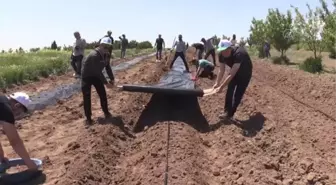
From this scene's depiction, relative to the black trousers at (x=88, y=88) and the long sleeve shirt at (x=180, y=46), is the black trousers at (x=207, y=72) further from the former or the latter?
the black trousers at (x=88, y=88)

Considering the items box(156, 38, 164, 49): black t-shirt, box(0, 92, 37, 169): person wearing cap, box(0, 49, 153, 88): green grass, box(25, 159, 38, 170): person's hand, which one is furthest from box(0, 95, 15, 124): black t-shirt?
box(156, 38, 164, 49): black t-shirt

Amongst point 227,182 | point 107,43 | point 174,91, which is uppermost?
point 107,43

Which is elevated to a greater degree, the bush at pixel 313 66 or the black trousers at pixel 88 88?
the black trousers at pixel 88 88

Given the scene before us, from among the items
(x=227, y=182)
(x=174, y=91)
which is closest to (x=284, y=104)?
(x=174, y=91)

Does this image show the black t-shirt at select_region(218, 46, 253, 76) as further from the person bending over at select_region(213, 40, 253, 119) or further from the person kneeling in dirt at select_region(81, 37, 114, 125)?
the person kneeling in dirt at select_region(81, 37, 114, 125)

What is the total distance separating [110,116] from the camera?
8.30 metres

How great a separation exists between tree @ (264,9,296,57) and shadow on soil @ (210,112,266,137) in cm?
2798

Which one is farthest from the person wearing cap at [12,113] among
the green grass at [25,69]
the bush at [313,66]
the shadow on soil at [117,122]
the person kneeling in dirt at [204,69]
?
the bush at [313,66]

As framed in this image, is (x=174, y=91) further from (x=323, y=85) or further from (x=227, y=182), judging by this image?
(x=323, y=85)

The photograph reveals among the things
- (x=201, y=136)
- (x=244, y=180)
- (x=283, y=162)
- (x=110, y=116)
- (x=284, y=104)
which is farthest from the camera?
(x=284, y=104)

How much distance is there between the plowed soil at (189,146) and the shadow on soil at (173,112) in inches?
1.6

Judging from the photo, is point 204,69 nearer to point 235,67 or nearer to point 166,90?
point 166,90

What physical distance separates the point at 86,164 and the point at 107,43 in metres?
2.86

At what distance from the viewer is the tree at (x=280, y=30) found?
3522 centimetres
